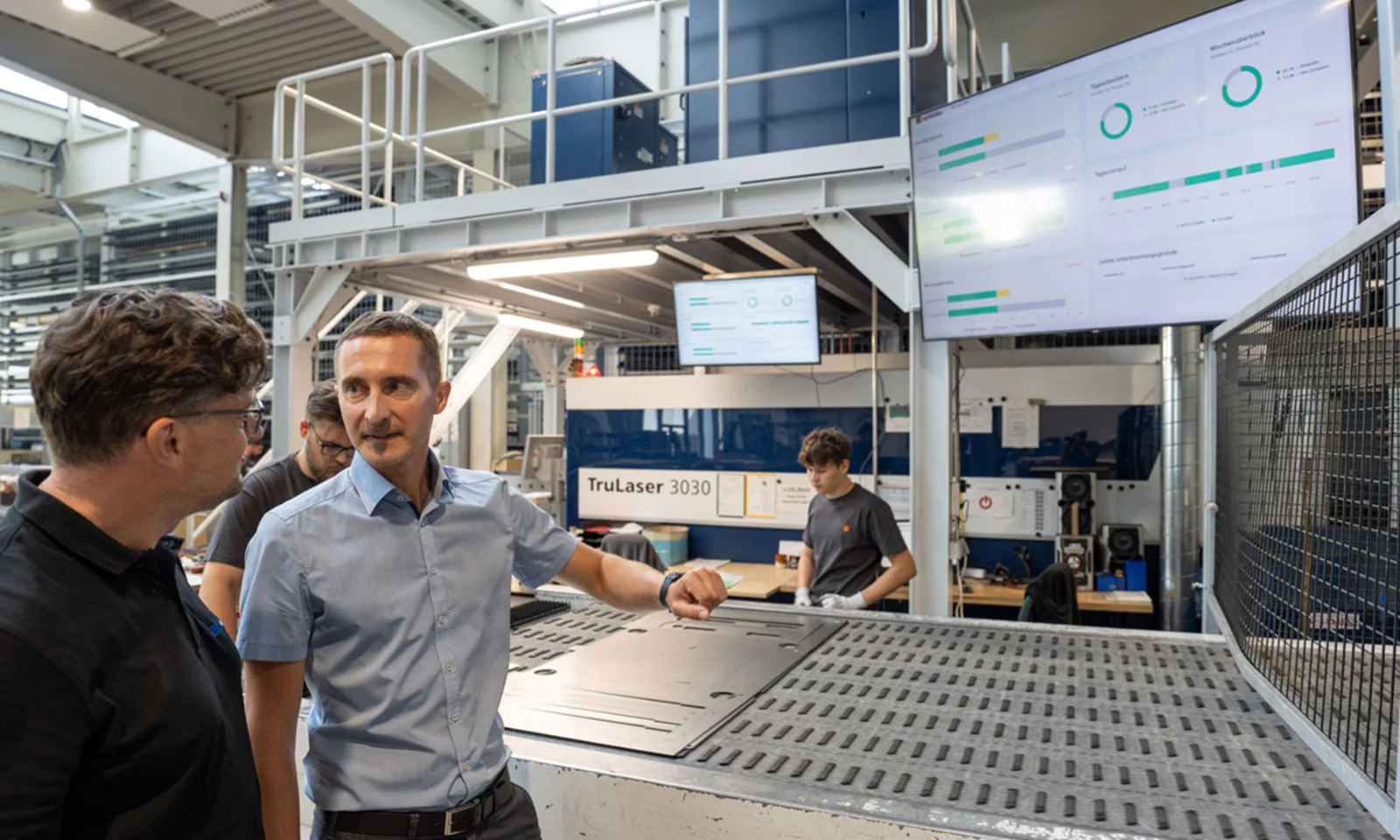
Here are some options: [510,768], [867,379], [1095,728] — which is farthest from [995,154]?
[867,379]

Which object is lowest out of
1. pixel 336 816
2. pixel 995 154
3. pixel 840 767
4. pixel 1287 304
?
pixel 336 816

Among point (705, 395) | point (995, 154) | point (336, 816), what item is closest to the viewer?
point (336, 816)

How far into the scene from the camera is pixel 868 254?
3.60m

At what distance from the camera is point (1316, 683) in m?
1.37

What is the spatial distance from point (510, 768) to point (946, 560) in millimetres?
2424

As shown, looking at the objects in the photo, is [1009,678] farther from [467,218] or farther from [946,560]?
[467,218]

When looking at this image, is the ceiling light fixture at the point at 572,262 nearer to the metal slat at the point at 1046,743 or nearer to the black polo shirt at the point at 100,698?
the metal slat at the point at 1046,743

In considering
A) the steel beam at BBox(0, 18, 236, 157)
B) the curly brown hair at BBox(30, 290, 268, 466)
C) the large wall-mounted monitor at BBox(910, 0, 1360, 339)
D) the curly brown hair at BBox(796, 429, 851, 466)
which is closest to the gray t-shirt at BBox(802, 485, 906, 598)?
the curly brown hair at BBox(796, 429, 851, 466)

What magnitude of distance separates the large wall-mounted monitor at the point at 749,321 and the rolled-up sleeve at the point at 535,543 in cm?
342

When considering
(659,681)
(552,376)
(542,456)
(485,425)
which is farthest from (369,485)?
(485,425)

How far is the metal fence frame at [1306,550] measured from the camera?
0.96 meters

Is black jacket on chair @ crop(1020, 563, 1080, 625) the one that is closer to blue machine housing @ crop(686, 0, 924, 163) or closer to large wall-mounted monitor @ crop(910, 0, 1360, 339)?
large wall-mounted monitor @ crop(910, 0, 1360, 339)

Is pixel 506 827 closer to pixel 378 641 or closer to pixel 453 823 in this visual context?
pixel 453 823

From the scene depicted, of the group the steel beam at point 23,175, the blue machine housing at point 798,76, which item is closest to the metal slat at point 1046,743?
Answer: the blue machine housing at point 798,76
